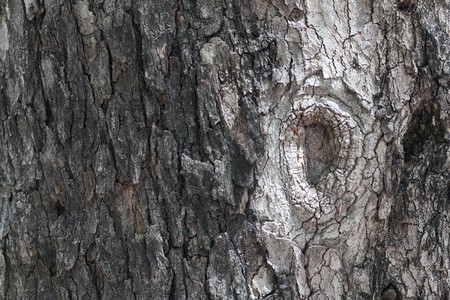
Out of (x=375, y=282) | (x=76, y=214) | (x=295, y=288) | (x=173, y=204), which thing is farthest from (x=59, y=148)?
(x=375, y=282)

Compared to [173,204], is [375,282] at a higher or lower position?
lower

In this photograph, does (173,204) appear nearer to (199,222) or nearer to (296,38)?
(199,222)

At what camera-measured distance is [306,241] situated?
1.54m

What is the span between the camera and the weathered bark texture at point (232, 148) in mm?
1462

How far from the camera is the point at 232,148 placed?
1465 mm

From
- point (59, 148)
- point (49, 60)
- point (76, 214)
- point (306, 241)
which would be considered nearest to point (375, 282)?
point (306, 241)

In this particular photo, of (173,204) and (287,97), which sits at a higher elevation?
(287,97)

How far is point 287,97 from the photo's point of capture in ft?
4.89

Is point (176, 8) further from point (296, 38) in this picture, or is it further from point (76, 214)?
point (76, 214)

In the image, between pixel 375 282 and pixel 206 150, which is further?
pixel 375 282

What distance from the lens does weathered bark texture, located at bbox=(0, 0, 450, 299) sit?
146cm

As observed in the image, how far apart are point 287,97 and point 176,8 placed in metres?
0.41

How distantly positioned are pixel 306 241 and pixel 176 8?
2.59 ft

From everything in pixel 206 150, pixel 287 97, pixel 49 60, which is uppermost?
pixel 49 60
